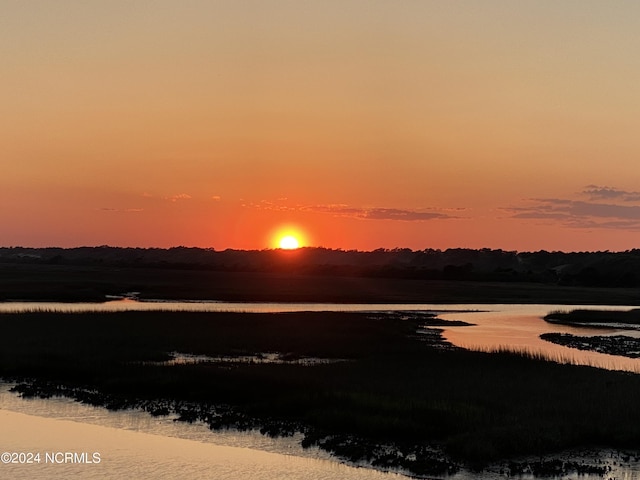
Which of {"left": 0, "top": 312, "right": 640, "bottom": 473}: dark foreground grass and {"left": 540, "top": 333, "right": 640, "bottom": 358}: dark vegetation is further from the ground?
{"left": 0, "top": 312, "right": 640, "bottom": 473}: dark foreground grass

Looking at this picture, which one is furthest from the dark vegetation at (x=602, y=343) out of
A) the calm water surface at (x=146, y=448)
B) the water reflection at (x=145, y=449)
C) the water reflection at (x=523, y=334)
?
the water reflection at (x=145, y=449)

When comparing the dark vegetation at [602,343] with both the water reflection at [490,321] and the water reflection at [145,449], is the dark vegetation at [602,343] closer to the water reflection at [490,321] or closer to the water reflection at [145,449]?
the water reflection at [490,321]

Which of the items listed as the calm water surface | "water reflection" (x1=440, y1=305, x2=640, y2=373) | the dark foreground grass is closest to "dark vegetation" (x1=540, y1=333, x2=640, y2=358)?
"water reflection" (x1=440, y1=305, x2=640, y2=373)

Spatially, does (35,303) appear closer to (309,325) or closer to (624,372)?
(309,325)

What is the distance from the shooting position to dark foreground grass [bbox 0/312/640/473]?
74.5 ft

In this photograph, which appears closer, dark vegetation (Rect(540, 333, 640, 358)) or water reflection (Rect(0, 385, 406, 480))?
water reflection (Rect(0, 385, 406, 480))

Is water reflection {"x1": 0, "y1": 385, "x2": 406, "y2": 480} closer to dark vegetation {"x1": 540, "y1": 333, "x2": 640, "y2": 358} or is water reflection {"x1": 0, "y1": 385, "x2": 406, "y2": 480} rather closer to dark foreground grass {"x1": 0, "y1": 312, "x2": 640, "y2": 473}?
dark foreground grass {"x1": 0, "y1": 312, "x2": 640, "y2": 473}

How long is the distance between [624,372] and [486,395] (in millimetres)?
11672

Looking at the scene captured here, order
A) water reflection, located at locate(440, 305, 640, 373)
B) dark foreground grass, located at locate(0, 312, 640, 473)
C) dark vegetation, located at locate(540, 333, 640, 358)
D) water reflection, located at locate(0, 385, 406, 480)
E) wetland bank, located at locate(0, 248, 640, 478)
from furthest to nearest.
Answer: dark vegetation, located at locate(540, 333, 640, 358), water reflection, located at locate(440, 305, 640, 373), dark foreground grass, located at locate(0, 312, 640, 473), wetland bank, located at locate(0, 248, 640, 478), water reflection, located at locate(0, 385, 406, 480)

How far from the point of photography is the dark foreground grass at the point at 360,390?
22.7 m

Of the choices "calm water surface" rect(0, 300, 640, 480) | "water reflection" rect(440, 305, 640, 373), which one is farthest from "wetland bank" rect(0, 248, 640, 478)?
"water reflection" rect(440, 305, 640, 373)

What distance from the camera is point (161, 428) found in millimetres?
24141

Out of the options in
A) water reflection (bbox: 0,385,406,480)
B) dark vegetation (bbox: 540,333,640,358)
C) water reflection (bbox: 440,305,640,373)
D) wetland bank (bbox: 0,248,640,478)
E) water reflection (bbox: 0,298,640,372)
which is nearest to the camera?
water reflection (bbox: 0,385,406,480)

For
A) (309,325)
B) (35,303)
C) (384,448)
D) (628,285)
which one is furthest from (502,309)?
(628,285)
